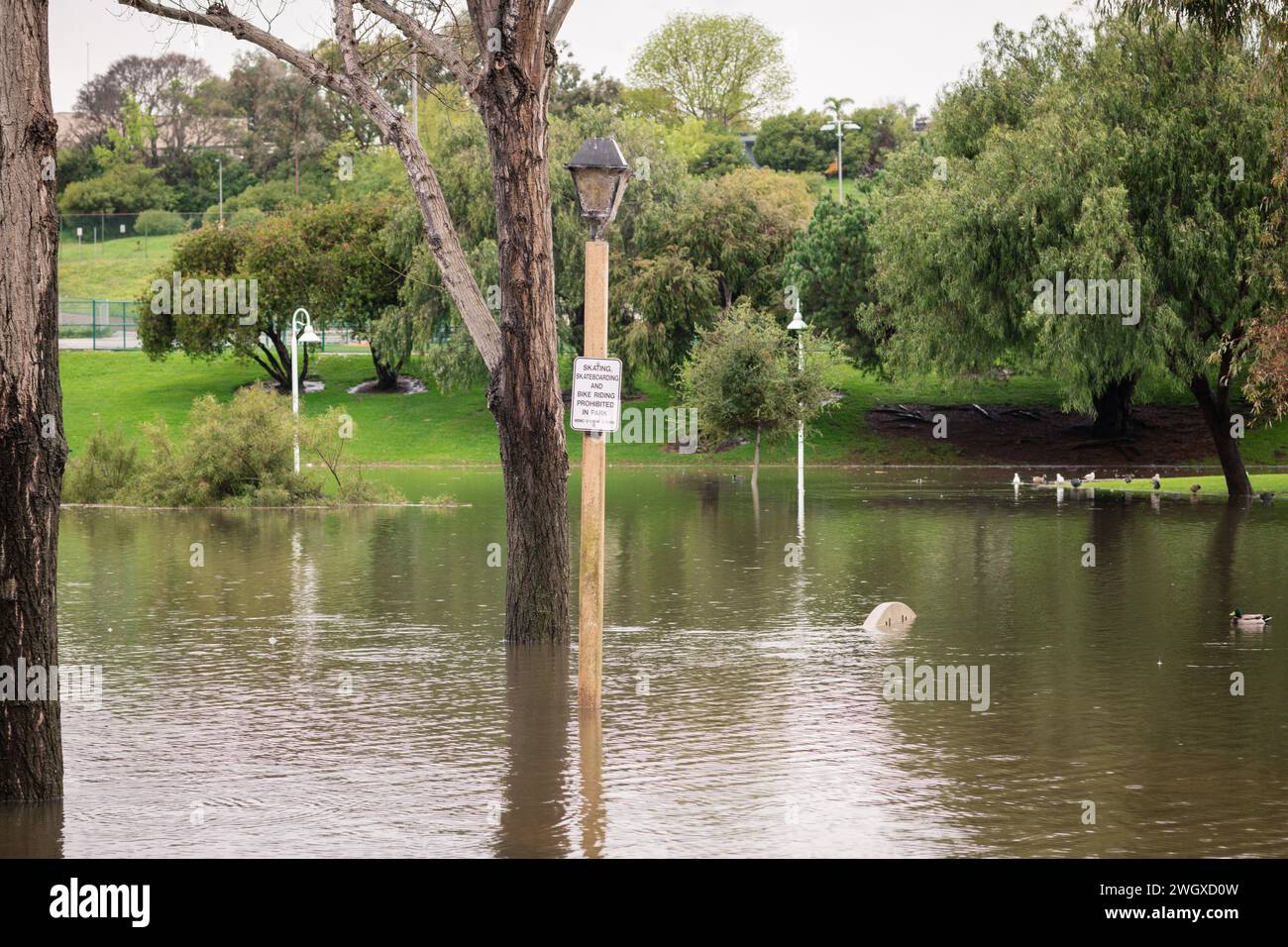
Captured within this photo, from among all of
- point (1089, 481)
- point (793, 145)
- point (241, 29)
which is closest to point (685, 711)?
point (241, 29)

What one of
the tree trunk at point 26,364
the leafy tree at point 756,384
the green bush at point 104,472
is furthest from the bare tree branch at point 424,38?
the leafy tree at point 756,384

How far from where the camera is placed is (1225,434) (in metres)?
37.8

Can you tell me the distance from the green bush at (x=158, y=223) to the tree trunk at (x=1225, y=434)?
88.6 metres

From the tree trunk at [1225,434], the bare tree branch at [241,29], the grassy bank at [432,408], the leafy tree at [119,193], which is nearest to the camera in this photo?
the bare tree branch at [241,29]

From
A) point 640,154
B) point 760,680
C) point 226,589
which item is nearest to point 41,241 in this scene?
point 760,680

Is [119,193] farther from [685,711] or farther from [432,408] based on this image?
[685,711]

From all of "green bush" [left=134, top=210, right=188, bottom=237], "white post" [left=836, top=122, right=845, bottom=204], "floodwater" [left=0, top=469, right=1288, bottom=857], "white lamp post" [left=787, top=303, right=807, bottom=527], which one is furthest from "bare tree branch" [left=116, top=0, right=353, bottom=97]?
"green bush" [left=134, top=210, right=188, bottom=237]

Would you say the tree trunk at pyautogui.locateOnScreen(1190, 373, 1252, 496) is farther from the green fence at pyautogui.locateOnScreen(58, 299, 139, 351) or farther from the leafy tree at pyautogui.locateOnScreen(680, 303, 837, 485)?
the green fence at pyautogui.locateOnScreen(58, 299, 139, 351)

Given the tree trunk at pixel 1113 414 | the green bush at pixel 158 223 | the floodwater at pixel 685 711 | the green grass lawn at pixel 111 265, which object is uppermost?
the green bush at pixel 158 223

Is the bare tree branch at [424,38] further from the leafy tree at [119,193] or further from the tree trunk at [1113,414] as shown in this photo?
the leafy tree at [119,193]

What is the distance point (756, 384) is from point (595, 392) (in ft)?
107

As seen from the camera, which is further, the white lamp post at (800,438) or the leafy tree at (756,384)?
the leafy tree at (756,384)

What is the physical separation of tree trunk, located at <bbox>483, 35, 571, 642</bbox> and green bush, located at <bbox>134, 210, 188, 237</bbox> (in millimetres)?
102651

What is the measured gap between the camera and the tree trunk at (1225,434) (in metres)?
37.6
